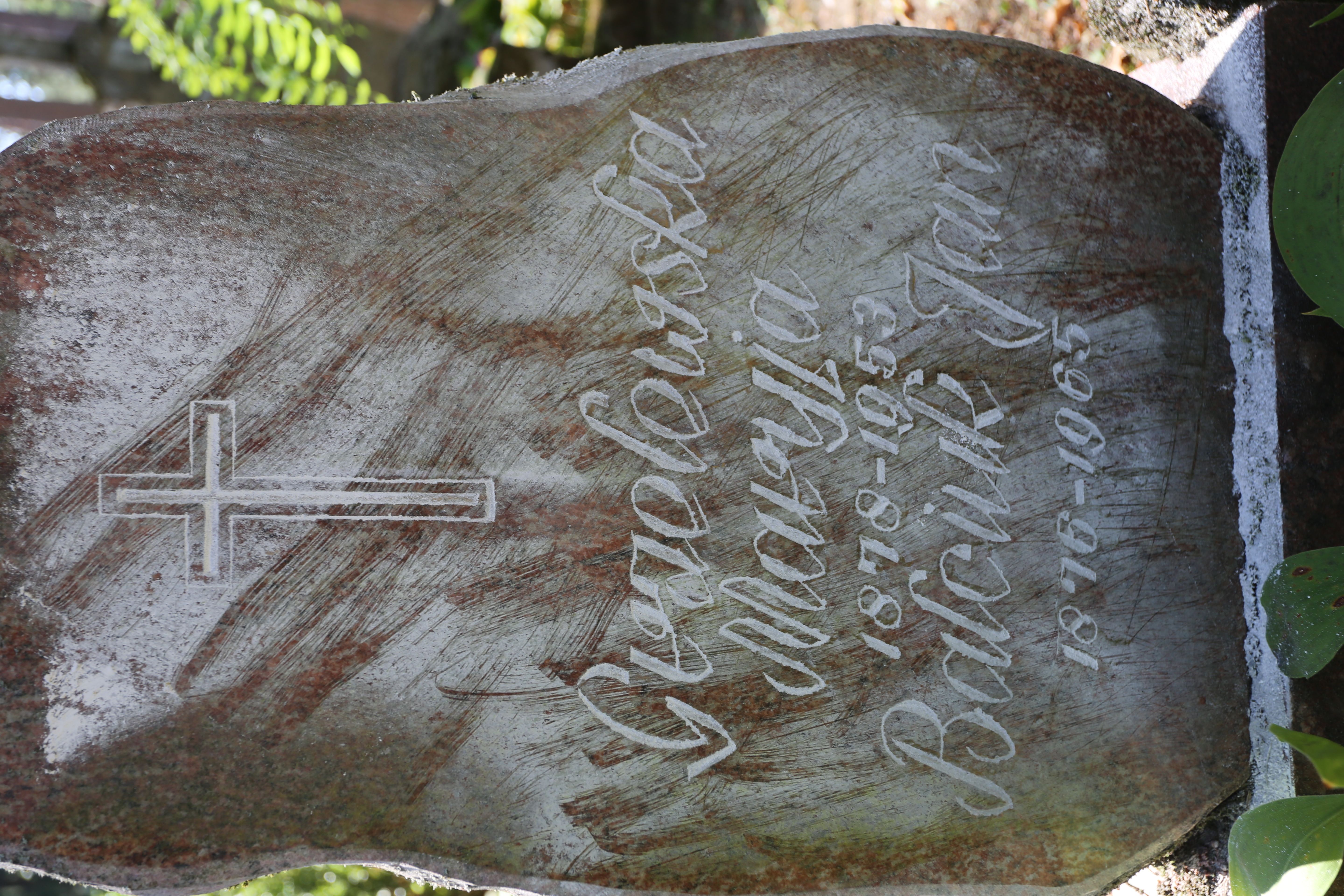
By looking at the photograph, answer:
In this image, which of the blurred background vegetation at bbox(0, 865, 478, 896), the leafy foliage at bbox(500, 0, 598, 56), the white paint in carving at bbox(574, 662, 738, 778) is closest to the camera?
the white paint in carving at bbox(574, 662, 738, 778)

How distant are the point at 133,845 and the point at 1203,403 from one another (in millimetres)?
2062

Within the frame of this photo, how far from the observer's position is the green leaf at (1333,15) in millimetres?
1708

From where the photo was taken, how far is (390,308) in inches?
65.3

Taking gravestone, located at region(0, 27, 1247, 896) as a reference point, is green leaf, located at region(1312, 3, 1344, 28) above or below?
above

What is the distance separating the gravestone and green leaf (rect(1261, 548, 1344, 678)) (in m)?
0.12

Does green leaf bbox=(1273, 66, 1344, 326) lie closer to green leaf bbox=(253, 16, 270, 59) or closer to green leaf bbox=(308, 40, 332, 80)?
green leaf bbox=(308, 40, 332, 80)

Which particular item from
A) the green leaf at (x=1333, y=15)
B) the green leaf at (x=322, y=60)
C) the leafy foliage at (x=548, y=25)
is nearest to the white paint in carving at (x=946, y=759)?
the green leaf at (x=1333, y=15)

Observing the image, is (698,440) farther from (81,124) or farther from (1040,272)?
(81,124)

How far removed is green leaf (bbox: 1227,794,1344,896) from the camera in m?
1.58

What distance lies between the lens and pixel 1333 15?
172 centimetres

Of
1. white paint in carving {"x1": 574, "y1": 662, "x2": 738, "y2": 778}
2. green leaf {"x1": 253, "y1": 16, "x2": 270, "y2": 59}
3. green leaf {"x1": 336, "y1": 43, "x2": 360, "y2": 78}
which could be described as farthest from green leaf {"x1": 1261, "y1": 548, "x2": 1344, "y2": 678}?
green leaf {"x1": 253, "y1": 16, "x2": 270, "y2": 59}

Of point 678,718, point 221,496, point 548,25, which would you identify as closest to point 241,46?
point 548,25

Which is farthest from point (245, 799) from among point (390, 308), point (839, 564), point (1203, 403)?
point (1203, 403)

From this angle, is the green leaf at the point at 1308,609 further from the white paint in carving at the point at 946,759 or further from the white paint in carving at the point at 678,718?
the white paint in carving at the point at 678,718
